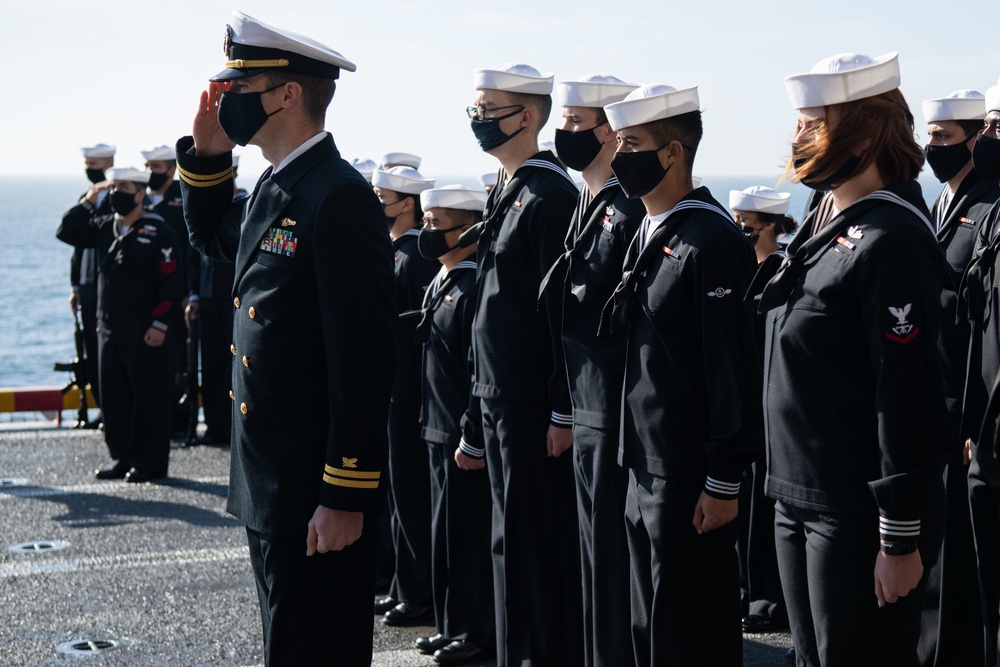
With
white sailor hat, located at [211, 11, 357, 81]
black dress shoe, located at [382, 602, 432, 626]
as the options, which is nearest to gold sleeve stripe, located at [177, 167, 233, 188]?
white sailor hat, located at [211, 11, 357, 81]

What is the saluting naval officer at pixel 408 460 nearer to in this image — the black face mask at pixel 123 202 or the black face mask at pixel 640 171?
the black face mask at pixel 640 171

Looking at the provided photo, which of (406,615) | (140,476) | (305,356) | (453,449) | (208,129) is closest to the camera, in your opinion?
(305,356)

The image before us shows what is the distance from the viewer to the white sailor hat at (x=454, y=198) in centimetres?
597

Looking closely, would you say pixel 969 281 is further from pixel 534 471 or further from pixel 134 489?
pixel 134 489

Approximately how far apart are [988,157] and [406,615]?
340cm

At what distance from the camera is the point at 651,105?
412 cm

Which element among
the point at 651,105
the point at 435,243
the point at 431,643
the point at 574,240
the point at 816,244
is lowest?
the point at 431,643

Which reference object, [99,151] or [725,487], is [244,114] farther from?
[99,151]

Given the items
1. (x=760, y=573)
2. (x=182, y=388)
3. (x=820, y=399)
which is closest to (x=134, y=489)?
(x=182, y=388)

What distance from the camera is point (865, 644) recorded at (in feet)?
10.6

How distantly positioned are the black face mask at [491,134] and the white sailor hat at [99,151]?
7542mm

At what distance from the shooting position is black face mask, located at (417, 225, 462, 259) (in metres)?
5.95

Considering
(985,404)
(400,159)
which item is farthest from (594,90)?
(400,159)

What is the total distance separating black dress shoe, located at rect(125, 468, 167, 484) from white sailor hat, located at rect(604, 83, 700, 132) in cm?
638
